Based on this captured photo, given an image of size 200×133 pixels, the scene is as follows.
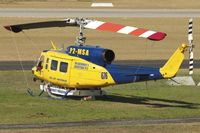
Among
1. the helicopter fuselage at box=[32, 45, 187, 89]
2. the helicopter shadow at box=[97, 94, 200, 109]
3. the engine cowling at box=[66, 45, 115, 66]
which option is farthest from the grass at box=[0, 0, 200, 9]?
the engine cowling at box=[66, 45, 115, 66]

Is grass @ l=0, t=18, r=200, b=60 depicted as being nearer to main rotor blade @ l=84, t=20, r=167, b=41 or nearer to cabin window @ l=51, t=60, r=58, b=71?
cabin window @ l=51, t=60, r=58, b=71

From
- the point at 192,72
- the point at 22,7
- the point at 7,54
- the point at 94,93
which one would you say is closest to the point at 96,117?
the point at 94,93

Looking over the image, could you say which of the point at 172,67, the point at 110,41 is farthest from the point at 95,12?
the point at 172,67

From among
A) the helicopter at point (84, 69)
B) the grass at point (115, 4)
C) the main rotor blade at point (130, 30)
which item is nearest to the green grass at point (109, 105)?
the helicopter at point (84, 69)

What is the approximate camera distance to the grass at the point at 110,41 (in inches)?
1816

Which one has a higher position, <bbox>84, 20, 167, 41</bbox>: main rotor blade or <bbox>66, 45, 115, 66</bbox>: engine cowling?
<bbox>84, 20, 167, 41</bbox>: main rotor blade

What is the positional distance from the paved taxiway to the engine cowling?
3963 cm

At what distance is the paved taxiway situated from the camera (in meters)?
67.6

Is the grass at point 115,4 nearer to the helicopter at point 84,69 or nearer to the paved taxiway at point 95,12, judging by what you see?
the paved taxiway at point 95,12

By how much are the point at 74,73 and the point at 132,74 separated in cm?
268

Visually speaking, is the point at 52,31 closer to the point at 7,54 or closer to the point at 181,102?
the point at 7,54

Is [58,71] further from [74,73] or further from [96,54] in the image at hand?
[96,54]

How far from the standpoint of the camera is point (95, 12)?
236 feet

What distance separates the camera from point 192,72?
37062mm
